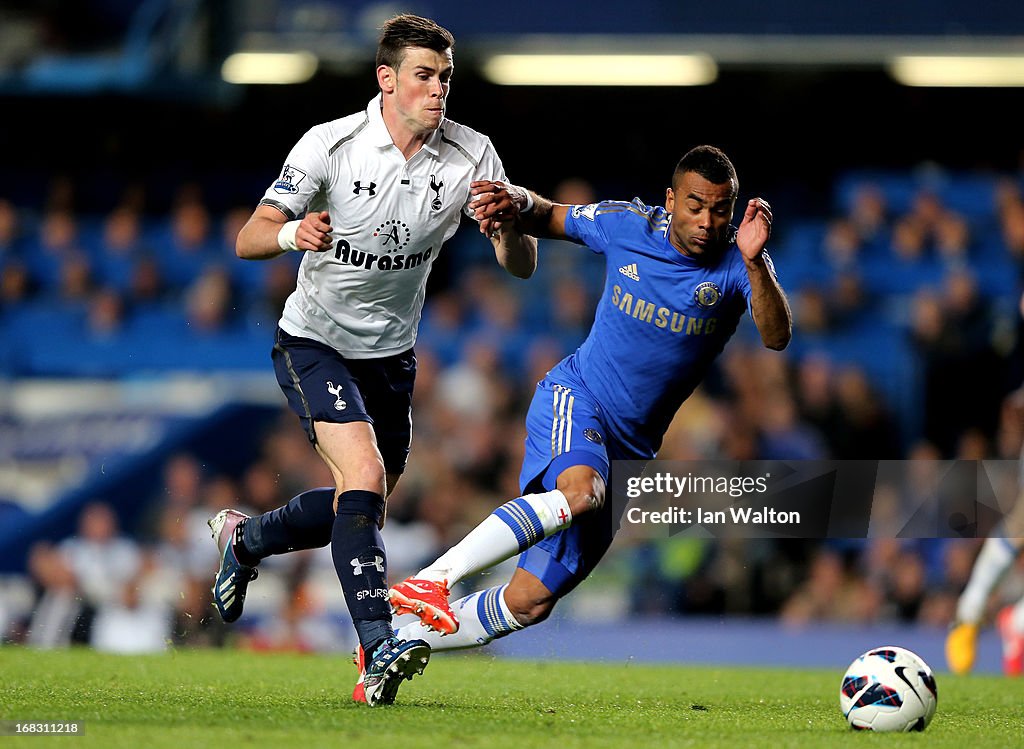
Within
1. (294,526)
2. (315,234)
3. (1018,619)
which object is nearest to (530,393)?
(1018,619)

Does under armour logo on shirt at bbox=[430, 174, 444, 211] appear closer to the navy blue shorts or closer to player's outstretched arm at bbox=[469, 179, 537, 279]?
player's outstretched arm at bbox=[469, 179, 537, 279]

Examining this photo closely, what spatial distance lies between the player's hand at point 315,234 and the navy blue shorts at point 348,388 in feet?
2.73

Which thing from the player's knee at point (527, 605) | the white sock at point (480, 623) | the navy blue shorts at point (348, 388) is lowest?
the white sock at point (480, 623)

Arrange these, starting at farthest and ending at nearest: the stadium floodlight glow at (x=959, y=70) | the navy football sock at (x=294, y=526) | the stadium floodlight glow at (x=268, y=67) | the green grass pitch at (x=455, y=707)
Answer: the stadium floodlight glow at (x=268, y=67), the stadium floodlight glow at (x=959, y=70), the navy football sock at (x=294, y=526), the green grass pitch at (x=455, y=707)

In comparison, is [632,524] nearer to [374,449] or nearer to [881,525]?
[881,525]

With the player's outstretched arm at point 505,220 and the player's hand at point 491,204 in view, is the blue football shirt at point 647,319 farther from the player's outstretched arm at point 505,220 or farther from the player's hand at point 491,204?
the player's hand at point 491,204

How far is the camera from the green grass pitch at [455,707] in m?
4.76

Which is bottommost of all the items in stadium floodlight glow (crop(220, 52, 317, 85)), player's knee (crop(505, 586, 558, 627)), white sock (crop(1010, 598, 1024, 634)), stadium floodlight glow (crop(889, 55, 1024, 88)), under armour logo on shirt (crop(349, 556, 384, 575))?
white sock (crop(1010, 598, 1024, 634))

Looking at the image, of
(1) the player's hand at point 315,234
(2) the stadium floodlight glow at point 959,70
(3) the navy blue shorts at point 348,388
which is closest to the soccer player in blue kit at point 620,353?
(3) the navy blue shorts at point 348,388

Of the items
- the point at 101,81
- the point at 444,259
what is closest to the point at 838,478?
the point at 444,259

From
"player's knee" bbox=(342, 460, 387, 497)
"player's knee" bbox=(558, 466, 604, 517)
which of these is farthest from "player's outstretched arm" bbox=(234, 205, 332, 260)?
"player's knee" bbox=(558, 466, 604, 517)

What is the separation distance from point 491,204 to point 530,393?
677cm

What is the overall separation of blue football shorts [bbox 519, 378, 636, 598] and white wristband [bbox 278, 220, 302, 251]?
1.43m

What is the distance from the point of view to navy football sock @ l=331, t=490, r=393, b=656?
5.71 meters
